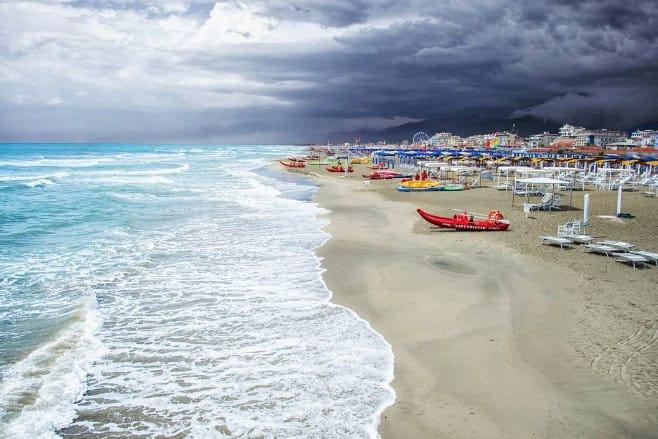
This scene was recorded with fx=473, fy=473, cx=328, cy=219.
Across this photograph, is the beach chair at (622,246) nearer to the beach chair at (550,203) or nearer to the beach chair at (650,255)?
the beach chair at (650,255)

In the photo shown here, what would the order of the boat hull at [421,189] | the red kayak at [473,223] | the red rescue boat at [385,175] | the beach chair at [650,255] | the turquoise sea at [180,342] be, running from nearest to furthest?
1. the turquoise sea at [180,342]
2. the beach chair at [650,255]
3. the red kayak at [473,223]
4. the boat hull at [421,189]
5. the red rescue boat at [385,175]

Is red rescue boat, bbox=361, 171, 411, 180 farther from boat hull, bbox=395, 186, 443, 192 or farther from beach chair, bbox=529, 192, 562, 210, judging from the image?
Answer: beach chair, bbox=529, 192, 562, 210

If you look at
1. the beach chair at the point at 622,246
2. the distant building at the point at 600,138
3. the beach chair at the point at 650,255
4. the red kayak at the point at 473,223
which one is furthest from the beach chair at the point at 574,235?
the distant building at the point at 600,138

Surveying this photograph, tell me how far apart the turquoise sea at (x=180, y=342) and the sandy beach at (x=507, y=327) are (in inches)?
26.0

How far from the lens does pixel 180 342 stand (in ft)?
28.6

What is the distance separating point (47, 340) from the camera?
870cm

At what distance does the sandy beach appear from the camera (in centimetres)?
613

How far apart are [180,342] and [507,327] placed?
6.15 metres

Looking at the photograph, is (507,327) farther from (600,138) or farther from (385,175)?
(600,138)

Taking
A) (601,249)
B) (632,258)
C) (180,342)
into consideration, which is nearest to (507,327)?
(632,258)

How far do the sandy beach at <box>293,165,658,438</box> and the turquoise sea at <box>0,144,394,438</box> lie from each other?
661 millimetres

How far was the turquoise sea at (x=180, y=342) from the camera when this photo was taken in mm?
6301

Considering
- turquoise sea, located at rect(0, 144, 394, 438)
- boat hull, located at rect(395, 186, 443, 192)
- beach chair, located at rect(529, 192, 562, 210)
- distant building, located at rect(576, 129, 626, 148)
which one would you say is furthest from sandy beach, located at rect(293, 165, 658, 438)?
distant building, located at rect(576, 129, 626, 148)

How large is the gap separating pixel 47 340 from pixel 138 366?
7.24ft
